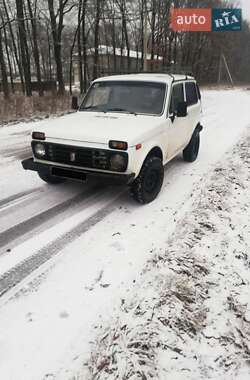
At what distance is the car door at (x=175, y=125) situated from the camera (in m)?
5.93

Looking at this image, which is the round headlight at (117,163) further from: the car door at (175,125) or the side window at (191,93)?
the side window at (191,93)

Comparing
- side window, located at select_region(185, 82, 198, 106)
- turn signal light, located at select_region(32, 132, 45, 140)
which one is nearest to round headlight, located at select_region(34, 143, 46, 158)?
turn signal light, located at select_region(32, 132, 45, 140)

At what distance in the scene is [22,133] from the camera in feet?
35.3

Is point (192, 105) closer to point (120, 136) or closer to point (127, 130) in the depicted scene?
point (127, 130)

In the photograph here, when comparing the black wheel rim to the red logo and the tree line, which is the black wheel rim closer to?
the tree line

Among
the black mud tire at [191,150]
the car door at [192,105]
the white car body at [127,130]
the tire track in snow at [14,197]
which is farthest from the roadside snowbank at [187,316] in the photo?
the black mud tire at [191,150]

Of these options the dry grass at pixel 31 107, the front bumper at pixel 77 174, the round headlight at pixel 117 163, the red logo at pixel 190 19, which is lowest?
the dry grass at pixel 31 107

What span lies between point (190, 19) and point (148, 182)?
27.1 metres

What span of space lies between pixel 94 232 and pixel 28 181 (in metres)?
2.43

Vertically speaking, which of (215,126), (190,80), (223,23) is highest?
(223,23)

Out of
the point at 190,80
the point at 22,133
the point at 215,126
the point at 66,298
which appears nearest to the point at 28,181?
the point at 66,298

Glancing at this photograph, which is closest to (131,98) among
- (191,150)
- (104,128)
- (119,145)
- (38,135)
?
(104,128)

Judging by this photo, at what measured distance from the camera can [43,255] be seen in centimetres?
391

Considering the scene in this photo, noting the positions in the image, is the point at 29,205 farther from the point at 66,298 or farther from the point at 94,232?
the point at 66,298
